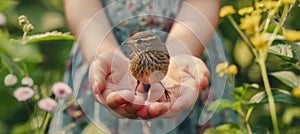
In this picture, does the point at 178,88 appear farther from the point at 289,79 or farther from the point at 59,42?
the point at 59,42

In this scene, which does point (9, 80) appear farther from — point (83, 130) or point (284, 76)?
point (284, 76)

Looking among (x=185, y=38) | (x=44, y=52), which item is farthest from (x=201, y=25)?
(x=44, y=52)

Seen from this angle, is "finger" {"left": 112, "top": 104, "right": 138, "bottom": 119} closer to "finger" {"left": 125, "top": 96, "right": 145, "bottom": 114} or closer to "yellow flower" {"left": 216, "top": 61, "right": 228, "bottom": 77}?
"finger" {"left": 125, "top": 96, "right": 145, "bottom": 114}

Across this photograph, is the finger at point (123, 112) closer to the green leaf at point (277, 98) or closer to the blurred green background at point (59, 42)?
the green leaf at point (277, 98)

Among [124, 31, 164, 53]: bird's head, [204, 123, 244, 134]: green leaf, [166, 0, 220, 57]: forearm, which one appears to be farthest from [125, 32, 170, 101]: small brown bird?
[204, 123, 244, 134]: green leaf

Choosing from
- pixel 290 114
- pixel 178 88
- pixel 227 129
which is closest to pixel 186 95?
pixel 178 88
